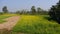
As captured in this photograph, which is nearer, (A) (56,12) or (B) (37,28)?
(B) (37,28)

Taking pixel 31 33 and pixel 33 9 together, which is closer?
pixel 31 33

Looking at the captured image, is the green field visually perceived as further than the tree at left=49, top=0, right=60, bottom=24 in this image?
No

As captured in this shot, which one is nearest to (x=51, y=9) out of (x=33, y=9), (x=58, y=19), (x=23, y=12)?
(x=58, y=19)

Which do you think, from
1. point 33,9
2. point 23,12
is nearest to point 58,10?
point 23,12

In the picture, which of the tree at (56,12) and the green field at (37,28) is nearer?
the green field at (37,28)

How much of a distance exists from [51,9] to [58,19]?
22.1 ft

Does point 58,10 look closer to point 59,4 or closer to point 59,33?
point 59,4

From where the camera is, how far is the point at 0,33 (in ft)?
35.7

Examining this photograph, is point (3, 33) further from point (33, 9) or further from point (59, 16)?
point (33, 9)

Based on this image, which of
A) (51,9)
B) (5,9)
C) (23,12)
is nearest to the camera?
(51,9)

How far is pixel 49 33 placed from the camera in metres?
11.3

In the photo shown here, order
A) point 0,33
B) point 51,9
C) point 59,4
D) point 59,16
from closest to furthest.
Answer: point 0,33, point 59,16, point 59,4, point 51,9

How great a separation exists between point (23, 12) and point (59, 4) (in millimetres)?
33416

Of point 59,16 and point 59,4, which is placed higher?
point 59,4
